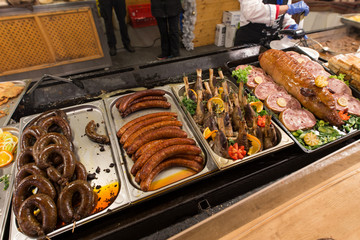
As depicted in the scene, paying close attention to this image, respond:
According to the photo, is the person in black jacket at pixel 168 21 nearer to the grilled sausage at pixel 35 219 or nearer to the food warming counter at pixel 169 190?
the food warming counter at pixel 169 190

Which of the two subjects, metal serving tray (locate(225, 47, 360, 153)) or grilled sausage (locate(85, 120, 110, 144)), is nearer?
grilled sausage (locate(85, 120, 110, 144))

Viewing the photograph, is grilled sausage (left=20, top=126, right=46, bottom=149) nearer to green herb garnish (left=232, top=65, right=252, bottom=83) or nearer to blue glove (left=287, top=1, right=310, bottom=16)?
green herb garnish (left=232, top=65, right=252, bottom=83)

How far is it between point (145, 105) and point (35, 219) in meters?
1.77

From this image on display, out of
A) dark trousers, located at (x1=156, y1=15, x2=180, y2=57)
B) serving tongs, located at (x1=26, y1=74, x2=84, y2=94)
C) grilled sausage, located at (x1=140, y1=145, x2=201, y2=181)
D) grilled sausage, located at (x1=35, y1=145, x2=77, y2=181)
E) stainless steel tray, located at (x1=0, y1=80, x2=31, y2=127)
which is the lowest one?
dark trousers, located at (x1=156, y1=15, x2=180, y2=57)

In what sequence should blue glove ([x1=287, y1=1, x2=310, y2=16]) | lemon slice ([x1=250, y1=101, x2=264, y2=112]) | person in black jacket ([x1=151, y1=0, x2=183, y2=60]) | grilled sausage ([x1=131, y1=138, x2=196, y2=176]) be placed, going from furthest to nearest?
person in black jacket ([x1=151, y1=0, x2=183, y2=60]) → blue glove ([x1=287, y1=1, x2=310, y2=16]) → lemon slice ([x1=250, y1=101, x2=264, y2=112]) → grilled sausage ([x1=131, y1=138, x2=196, y2=176])

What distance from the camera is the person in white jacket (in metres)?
4.10

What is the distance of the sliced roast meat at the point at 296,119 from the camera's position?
9.28 feet

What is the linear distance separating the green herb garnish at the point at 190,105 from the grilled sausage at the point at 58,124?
161 cm

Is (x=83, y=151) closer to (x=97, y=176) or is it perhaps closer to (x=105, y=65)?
(x=97, y=176)

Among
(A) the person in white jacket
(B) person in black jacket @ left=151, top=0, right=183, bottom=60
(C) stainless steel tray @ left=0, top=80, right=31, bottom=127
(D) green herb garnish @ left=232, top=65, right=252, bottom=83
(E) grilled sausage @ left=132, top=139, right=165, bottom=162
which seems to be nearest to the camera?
(E) grilled sausage @ left=132, top=139, right=165, bottom=162

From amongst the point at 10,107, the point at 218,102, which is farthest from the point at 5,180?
the point at 218,102

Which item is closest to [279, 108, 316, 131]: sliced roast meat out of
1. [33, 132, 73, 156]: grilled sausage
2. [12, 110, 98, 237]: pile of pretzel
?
[12, 110, 98, 237]: pile of pretzel

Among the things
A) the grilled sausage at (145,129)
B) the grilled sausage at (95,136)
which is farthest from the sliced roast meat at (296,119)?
the grilled sausage at (95,136)

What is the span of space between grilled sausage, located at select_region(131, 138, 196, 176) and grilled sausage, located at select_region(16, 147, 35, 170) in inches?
43.2
